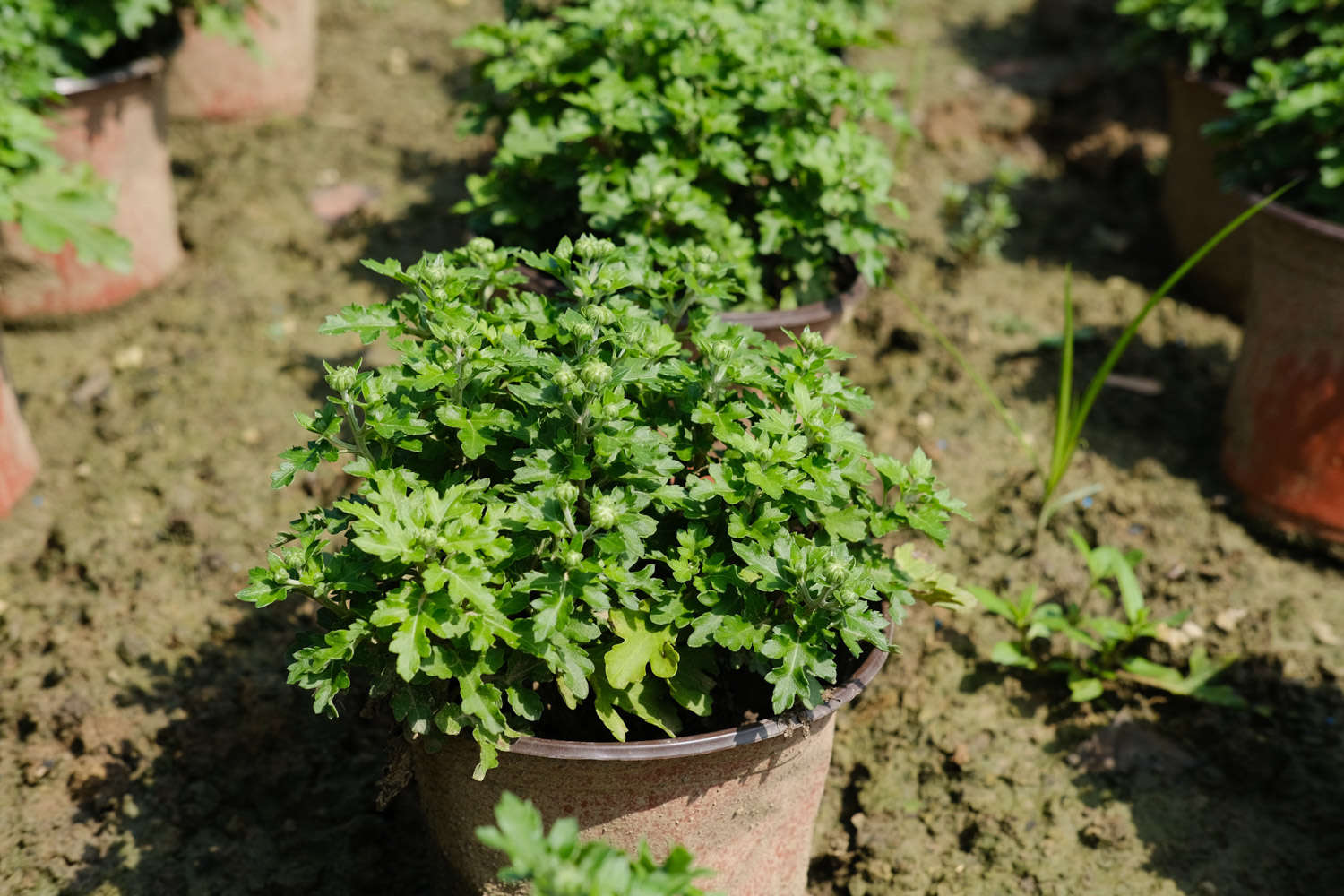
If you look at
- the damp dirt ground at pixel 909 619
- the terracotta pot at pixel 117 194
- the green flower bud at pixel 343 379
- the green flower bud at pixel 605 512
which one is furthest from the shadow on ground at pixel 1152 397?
the terracotta pot at pixel 117 194

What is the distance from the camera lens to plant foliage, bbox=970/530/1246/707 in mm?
2922

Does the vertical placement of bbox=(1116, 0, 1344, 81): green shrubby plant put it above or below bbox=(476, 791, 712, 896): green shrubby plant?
above

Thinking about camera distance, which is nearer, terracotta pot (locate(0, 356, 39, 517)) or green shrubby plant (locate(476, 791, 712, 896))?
green shrubby plant (locate(476, 791, 712, 896))

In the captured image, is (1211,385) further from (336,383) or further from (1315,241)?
(336,383)

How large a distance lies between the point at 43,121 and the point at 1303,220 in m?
3.69

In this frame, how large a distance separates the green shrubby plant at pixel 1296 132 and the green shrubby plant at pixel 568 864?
2.80 metres

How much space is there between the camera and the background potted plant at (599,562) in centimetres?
181

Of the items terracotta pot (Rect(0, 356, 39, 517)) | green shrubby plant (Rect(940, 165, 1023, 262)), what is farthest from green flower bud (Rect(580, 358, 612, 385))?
green shrubby plant (Rect(940, 165, 1023, 262))

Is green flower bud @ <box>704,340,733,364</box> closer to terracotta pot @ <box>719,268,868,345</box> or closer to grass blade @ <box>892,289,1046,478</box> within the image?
terracotta pot @ <box>719,268,868,345</box>

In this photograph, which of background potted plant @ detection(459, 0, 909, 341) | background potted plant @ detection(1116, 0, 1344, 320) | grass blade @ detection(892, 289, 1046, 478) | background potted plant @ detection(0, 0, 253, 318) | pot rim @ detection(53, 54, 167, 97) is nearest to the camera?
background potted plant @ detection(459, 0, 909, 341)

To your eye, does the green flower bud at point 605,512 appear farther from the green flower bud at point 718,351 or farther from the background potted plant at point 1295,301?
the background potted plant at point 1295,301

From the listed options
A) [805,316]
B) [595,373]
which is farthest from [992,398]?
[595,373]

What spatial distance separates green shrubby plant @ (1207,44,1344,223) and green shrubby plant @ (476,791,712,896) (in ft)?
9.20

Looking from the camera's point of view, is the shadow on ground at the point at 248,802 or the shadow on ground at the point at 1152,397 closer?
the shadow on ground at the point at 248,802
